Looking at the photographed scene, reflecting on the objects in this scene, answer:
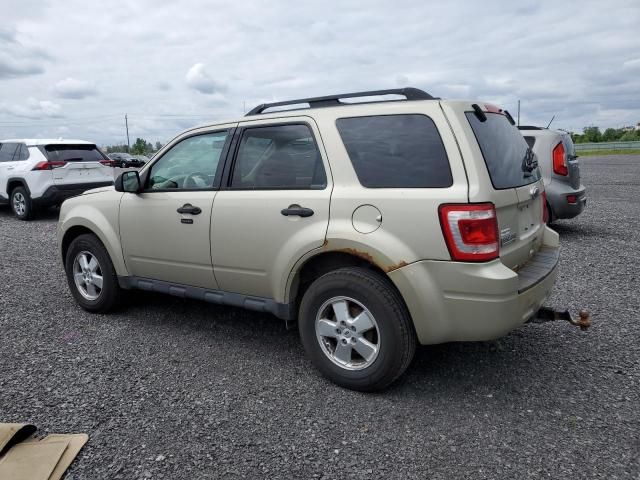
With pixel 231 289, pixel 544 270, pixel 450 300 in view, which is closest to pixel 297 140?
pixel 231 289

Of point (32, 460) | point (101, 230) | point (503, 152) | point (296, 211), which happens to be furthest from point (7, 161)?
point (503, 152)

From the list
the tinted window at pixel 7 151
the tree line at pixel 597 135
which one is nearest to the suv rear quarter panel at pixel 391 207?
the tinted window at pixel 7 151

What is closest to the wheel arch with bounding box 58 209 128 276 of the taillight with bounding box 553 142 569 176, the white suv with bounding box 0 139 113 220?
the taillight with bounding box 553 142 569 176

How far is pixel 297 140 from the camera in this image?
3600mm

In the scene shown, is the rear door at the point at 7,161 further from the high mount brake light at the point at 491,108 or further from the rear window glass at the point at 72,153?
the high mount brake light at the point at 491,108

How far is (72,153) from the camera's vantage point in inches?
432

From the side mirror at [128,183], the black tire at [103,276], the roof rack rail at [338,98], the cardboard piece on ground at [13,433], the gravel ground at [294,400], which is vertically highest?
the roof rack rail at [338,98]

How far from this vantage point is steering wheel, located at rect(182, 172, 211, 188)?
4.05 meters

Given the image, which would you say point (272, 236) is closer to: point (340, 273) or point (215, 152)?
point (340, 273)

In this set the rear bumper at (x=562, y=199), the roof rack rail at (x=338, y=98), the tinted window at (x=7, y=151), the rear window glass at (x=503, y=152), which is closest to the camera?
the rear window glass at (x=503, y=152)

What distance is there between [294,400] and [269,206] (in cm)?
127

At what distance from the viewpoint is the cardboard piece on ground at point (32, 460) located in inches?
100

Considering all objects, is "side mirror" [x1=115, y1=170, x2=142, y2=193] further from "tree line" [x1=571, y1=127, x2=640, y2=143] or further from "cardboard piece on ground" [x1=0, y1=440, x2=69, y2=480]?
"tree line" [x1=571, y1=127, x2=640, y2=143]

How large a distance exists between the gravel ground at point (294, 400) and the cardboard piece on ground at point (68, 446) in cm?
5
